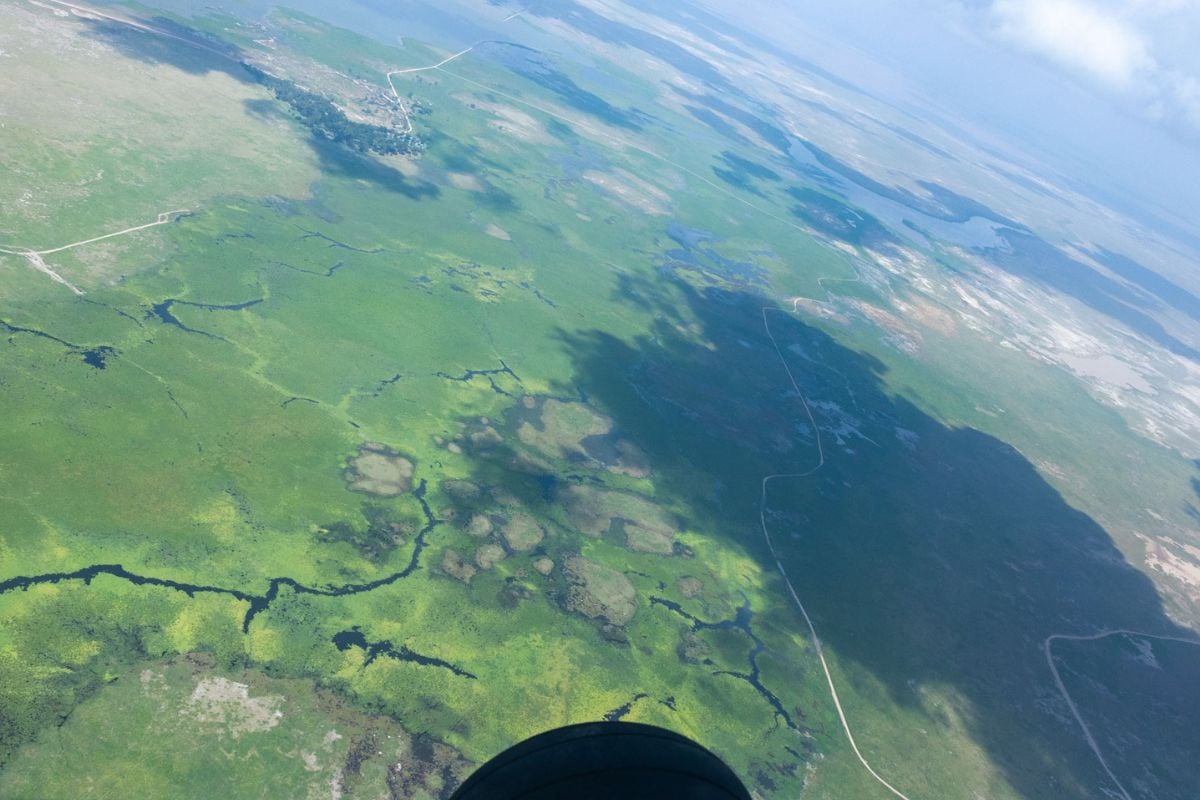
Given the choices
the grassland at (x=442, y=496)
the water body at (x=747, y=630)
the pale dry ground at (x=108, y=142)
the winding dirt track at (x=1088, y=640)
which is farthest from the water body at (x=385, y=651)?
the winding dirt track at (x=1088, y=640)

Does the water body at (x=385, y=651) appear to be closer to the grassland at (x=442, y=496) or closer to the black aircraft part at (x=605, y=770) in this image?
the grassland at (x=442, y=496)

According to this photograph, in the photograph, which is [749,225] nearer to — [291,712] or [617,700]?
[617,700]

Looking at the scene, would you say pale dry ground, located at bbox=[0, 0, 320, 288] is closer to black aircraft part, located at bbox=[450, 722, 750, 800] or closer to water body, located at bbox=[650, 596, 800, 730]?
water body, located at bbox=[650, 596, 800, 730]

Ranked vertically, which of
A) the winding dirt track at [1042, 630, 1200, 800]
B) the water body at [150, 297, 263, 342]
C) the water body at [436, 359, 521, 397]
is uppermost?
the winding dirt track at [1042, 630, 1200, 800]

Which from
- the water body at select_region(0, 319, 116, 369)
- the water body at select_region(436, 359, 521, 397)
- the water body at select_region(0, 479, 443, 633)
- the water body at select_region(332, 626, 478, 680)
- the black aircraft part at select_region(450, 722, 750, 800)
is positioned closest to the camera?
the black aircraft part at select_region(450, 722, 750, 800)

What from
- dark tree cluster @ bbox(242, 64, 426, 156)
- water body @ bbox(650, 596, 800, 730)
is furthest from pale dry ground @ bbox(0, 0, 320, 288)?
water body @ bbox(650, 596, 800, 730)

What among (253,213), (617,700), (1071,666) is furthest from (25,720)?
(1071,666)
